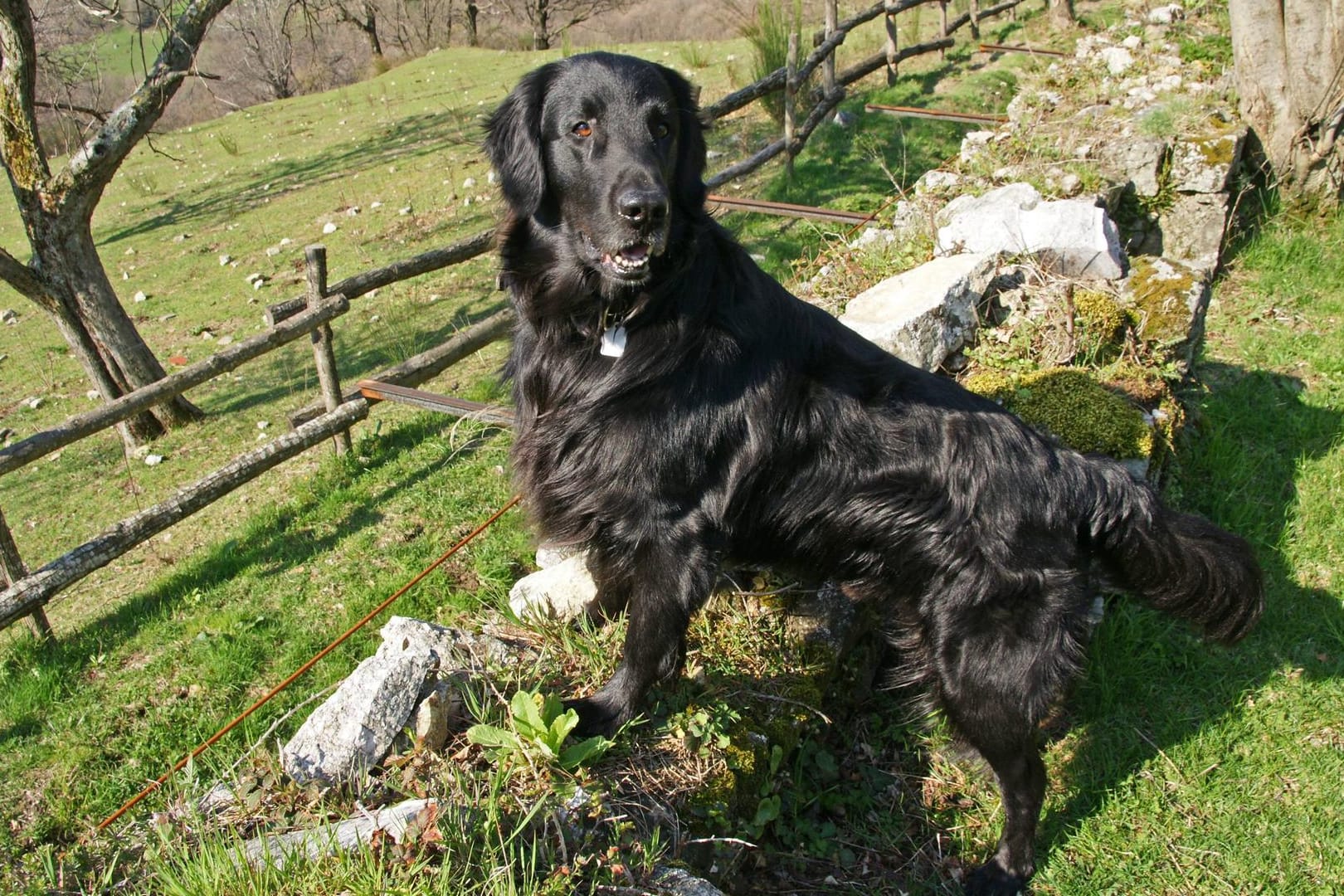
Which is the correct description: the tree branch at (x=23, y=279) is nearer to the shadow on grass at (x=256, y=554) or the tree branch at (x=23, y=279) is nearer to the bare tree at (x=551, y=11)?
the shadow on grass at (x=256, y=554)

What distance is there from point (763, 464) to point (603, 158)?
41.3 inches

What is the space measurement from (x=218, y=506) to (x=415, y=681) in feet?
14.7

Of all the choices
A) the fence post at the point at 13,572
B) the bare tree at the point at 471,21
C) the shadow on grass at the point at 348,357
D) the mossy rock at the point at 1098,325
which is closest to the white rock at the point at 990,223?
the mossy rock at the point at 1098,325

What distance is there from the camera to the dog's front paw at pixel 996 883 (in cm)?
267

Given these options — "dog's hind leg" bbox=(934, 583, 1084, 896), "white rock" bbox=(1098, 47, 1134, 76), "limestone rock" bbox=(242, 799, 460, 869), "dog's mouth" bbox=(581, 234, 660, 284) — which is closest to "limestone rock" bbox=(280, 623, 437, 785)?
"limestone rock" bbox=(242, 799, 460, 869)

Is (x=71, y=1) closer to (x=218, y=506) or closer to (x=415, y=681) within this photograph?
(x=218, y=506)

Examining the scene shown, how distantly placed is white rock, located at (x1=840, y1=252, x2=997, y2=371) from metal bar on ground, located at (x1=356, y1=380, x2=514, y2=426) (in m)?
1.95

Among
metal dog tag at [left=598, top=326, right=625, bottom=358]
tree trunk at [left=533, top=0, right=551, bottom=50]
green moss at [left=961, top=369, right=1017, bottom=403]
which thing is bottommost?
green moss at [left=961, top=369, right=1017, bottom=403]

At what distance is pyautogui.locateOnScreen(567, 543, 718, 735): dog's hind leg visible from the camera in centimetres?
253

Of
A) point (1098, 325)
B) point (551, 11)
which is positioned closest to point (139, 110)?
point (1098, 325)

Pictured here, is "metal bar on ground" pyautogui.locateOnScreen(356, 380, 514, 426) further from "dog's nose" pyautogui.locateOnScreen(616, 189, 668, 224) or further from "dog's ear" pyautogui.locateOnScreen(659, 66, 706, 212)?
"dog's nose" pyautogui.locateOnScreen(616, 189, 668, 224)

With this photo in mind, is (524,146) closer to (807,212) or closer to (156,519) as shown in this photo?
(156,519)

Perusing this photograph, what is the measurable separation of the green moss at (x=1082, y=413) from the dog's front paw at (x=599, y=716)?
81.7 inches

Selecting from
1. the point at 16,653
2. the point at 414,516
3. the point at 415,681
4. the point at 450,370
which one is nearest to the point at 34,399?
the point at 450,370
